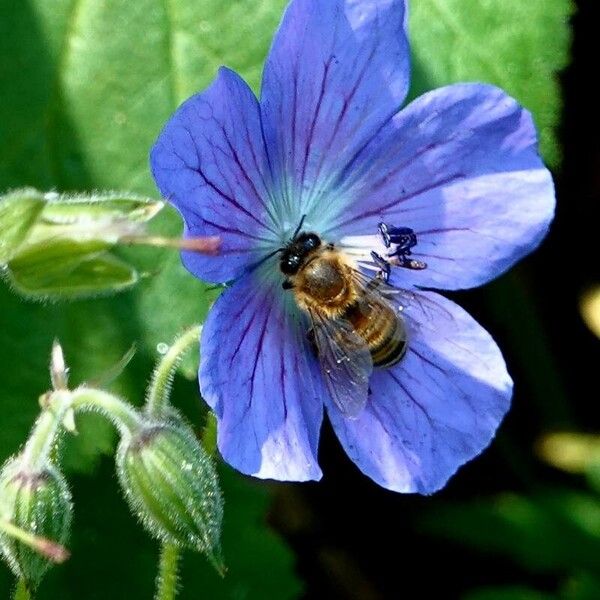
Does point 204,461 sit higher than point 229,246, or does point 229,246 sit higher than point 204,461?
point 229,246

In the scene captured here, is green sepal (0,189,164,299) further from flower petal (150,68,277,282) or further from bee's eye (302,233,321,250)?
bee's eye (302,233,321,250)

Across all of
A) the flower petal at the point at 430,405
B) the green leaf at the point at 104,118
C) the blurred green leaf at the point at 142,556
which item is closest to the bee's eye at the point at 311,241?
the flower petal at the point at 430,405

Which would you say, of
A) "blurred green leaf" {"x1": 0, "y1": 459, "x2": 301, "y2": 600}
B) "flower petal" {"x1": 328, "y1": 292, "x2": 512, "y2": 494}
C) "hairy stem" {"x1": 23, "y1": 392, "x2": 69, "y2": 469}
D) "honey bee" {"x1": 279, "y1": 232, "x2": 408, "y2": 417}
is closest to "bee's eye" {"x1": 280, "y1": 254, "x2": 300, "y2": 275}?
"honey bee" {"x1": 279, "y1": 232, "x2": 408, "y2": 417}

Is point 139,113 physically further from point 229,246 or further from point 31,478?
point 31,478

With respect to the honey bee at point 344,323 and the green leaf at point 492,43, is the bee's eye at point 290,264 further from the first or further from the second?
the green leaf at point 492,43

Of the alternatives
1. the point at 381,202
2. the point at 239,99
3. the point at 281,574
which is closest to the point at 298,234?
the point at 381,202
